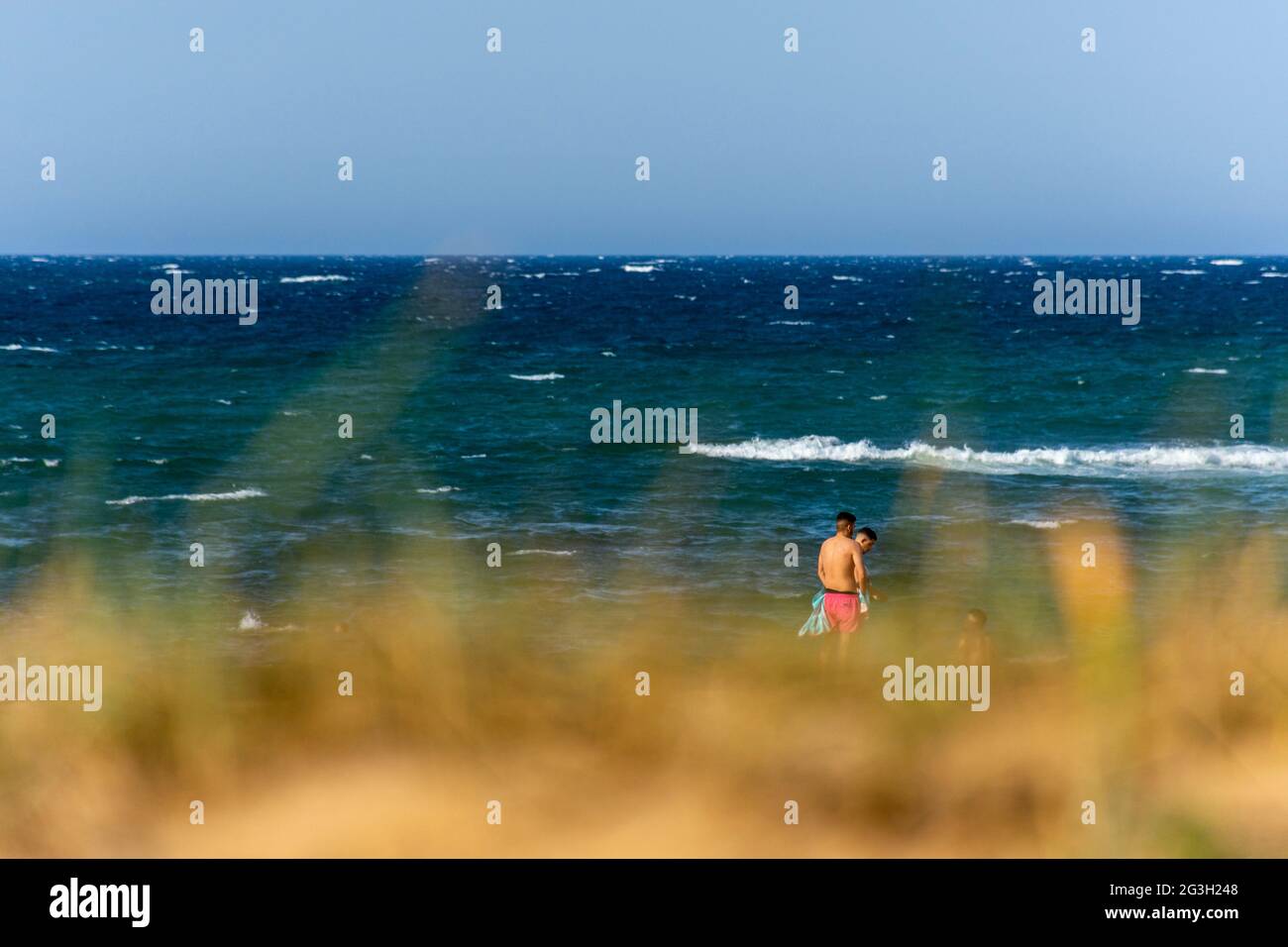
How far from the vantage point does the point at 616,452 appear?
3231 centimetres

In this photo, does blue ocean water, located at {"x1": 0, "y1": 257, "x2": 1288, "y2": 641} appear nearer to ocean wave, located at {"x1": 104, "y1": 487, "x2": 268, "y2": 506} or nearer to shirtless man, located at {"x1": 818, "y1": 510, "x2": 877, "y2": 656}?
ocean wave, located at {"x1": 104, "y1": 487, "x2": 268, "y2": 506}

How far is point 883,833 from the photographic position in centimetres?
1073

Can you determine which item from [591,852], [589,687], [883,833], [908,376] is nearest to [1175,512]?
[589,687]

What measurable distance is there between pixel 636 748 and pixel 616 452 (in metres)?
19.9

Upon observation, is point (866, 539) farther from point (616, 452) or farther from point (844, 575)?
point (616, 452)

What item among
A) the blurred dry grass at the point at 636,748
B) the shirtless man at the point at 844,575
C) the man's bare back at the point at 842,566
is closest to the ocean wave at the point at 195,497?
the blurred dry grass at the point at 636,748

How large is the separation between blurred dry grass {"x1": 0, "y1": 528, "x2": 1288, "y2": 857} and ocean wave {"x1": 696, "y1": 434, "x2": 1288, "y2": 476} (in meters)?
12.4

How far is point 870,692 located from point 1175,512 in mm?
12742

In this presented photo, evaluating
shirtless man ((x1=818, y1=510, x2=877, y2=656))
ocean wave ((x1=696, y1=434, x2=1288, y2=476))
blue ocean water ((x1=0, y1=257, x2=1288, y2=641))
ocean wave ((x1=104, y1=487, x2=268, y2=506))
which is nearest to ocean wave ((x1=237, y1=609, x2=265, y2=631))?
blue ocean water ((x1=0, y1=257, x2=1288, y2=641))

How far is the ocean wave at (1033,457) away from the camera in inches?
1143

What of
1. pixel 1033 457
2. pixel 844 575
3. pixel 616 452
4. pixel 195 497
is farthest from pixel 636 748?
pixel 1033 457

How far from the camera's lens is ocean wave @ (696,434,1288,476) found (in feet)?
95.2

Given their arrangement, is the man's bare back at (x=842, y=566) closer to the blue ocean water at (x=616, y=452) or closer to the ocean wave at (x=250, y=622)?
the blue ocean water at (x=616, y=452)

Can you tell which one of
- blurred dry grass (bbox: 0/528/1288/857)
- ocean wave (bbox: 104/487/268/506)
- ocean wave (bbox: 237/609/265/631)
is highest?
ocean wave (bbox: 104/487/268/506)
